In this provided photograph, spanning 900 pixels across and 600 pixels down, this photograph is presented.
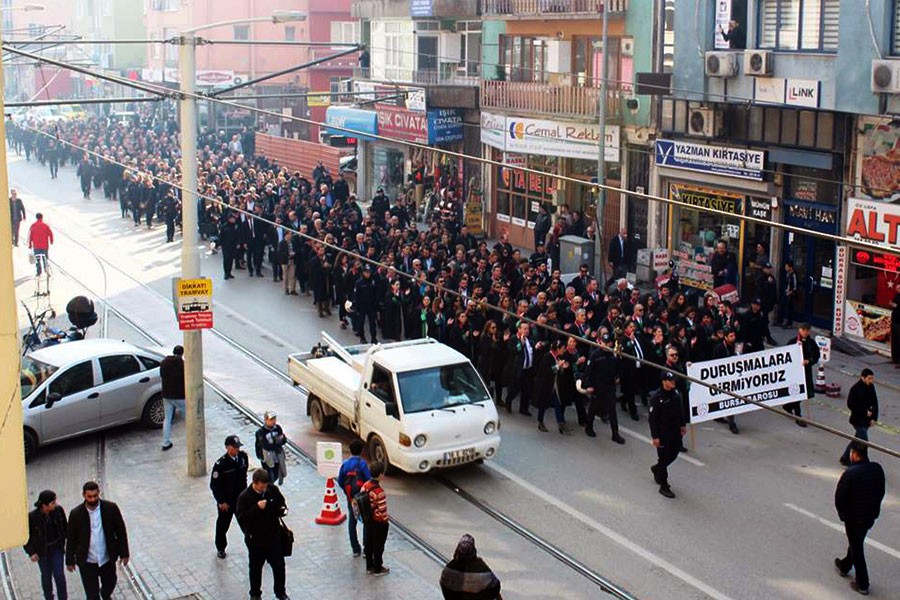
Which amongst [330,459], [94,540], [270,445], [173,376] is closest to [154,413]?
[173,376]

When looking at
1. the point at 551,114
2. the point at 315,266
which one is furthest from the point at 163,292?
the point at 551,114

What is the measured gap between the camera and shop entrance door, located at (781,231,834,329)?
2467 cm

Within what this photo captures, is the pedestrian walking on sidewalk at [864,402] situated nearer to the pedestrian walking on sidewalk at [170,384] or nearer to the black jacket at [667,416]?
the black jacket at [667,416]

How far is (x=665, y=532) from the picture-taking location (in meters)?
14.6

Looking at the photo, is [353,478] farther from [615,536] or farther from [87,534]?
[615,536]

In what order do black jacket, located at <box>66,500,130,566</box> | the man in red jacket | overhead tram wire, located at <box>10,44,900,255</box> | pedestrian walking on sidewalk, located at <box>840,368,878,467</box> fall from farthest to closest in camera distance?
the man in red jacket, pedestrian walking on sidewalk, located at <box>840,368,878,467</box>, black jacket, located at <box>66,500,130,566</box>, overhead tram wire, located at <box>10,44,900,255</box>

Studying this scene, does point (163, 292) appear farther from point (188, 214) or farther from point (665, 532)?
point (665, 532)

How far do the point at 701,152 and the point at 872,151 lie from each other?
4.76m

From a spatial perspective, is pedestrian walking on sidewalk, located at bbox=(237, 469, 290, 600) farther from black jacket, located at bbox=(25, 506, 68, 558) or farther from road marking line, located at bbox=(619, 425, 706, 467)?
road marking line, located at bbox=(619, 425, 706, 467)

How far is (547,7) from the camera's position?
107ft

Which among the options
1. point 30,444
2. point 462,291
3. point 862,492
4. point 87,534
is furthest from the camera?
point 462,291

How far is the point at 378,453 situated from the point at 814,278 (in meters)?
11.7

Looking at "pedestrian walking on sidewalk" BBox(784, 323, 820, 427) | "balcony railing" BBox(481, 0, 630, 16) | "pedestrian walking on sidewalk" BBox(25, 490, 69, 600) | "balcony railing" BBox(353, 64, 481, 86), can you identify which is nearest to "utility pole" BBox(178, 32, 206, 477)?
"pedestrian walking on sidewalk" BBox(25, 490, 69, 600)

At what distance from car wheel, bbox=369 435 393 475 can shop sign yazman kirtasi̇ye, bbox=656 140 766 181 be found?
12.0 meters
